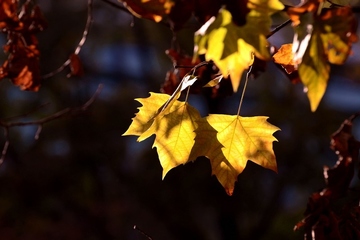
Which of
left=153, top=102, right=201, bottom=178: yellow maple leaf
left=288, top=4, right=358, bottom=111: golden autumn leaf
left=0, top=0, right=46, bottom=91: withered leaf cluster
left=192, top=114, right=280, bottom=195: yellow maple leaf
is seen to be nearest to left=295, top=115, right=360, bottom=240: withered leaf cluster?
left=192, top=114, right=280, bottom=195: yellow maple leaf

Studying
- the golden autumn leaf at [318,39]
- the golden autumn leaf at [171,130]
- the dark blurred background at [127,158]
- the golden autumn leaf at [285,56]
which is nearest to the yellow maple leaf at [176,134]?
the golden autumn leaf at [171,130]

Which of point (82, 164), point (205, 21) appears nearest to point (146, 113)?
point (205, 21)

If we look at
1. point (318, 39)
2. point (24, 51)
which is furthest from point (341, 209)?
point (24, 51)

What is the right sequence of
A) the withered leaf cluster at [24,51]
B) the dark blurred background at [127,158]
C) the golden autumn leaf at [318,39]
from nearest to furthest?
the golden autumn leaf at [318,39] < the withered leaf cluster at [24,51] < the dark blurred background at [127,158]

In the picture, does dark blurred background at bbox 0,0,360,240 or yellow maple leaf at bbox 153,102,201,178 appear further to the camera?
dark blurred background at bbox 0,0,360,240

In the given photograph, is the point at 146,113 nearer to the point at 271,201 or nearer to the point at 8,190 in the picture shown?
the point at 271,201

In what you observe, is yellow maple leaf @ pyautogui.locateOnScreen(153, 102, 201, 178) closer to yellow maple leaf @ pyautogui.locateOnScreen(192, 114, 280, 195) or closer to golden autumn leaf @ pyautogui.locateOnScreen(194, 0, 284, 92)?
yellow maple leaf @ pyautogui.locateOnScreen(192, 114, 280, 195)

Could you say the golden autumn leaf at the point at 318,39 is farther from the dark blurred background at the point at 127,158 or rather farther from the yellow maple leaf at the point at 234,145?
the dark blurred background at the point at 127,158

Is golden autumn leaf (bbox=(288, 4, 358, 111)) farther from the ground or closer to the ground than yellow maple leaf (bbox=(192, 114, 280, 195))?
farther from the ground
